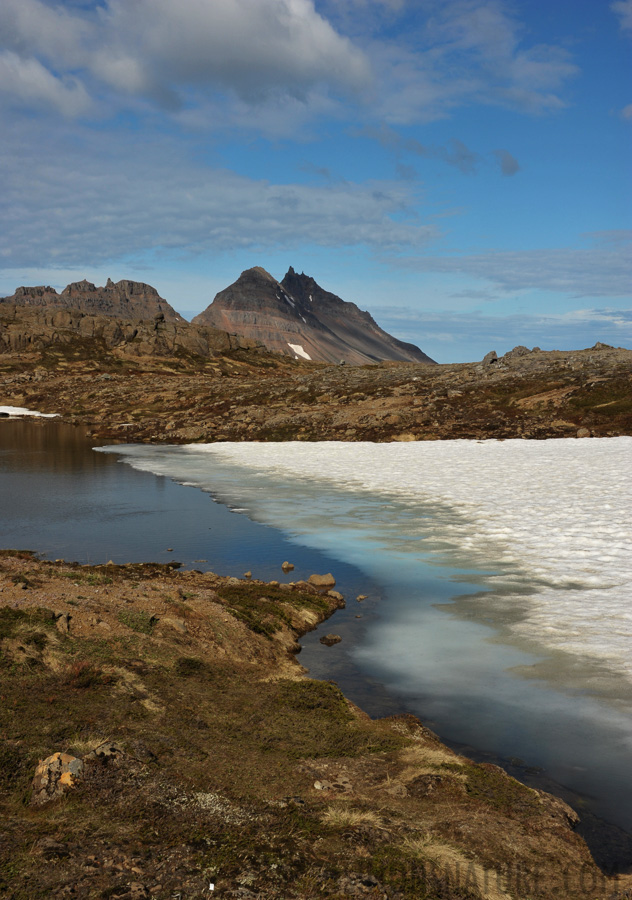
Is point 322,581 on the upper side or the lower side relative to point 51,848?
lower

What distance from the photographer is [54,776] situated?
692 cm

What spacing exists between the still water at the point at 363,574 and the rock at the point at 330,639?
0.66 feet

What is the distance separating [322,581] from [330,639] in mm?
3854

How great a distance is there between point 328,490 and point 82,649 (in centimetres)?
2322

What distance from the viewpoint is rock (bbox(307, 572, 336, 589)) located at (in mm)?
18094

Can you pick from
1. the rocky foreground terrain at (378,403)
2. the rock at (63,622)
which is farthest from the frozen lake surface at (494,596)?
the rocky foreground terrain at (378,403)

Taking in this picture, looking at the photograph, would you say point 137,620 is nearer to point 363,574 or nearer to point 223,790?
point 223,790

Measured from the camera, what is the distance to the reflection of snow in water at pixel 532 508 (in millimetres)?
14609

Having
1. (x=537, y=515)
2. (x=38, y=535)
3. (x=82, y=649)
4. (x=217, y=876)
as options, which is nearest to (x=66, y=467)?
(x=38, y=535)

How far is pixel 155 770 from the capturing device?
7.46 meters

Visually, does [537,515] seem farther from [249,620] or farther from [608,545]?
[249,620]

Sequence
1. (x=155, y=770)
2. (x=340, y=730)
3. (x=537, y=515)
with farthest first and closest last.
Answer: (x=537, y=515) → (x=340, y=730) → (x=155, y=770)

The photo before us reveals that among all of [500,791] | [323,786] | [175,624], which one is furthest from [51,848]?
[175,624]

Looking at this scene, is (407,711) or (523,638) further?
(523,638)
